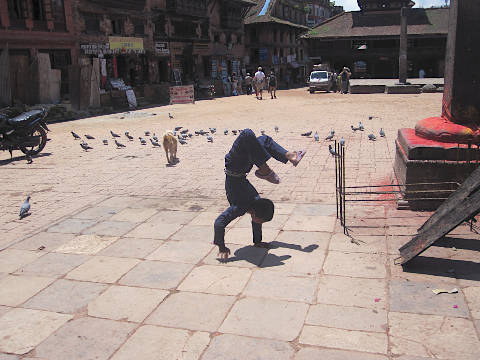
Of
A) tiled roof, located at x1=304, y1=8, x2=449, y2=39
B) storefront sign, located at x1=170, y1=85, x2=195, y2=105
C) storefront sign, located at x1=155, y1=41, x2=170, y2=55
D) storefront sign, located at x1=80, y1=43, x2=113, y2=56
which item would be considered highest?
tiled roof, located at x1=304, y1=8, x2=449, y2=39

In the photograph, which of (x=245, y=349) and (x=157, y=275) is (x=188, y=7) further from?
(x=245, y=349)

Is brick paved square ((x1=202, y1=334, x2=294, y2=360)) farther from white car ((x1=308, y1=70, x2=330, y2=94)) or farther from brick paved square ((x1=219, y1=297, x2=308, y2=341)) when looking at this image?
white car ((x1=308, y1=70, x2=330, y2=94))

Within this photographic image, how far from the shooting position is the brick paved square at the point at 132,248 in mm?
5213

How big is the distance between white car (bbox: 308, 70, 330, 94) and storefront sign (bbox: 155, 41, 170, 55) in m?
10.7

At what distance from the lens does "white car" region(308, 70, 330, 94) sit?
3228 cm

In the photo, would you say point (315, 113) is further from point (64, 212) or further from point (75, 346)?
point (75, 346)

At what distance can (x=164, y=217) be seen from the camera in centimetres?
646

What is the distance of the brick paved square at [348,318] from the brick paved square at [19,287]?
2671 millimetres

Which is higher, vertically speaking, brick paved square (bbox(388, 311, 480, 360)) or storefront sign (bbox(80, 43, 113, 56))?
storefront sign (bbox(80, 43, 113, 56))

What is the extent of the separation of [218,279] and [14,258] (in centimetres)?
254

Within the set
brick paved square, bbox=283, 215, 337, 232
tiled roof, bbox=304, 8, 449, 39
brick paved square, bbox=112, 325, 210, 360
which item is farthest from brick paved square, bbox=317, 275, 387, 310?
tiled roof, bbox=304, 8, 449, 39

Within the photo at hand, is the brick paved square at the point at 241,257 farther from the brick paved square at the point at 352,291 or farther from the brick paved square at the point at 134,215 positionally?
the brick paved square at the point at 134,215

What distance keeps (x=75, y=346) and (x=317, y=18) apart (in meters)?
79.9

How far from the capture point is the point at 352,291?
4.10 meters
